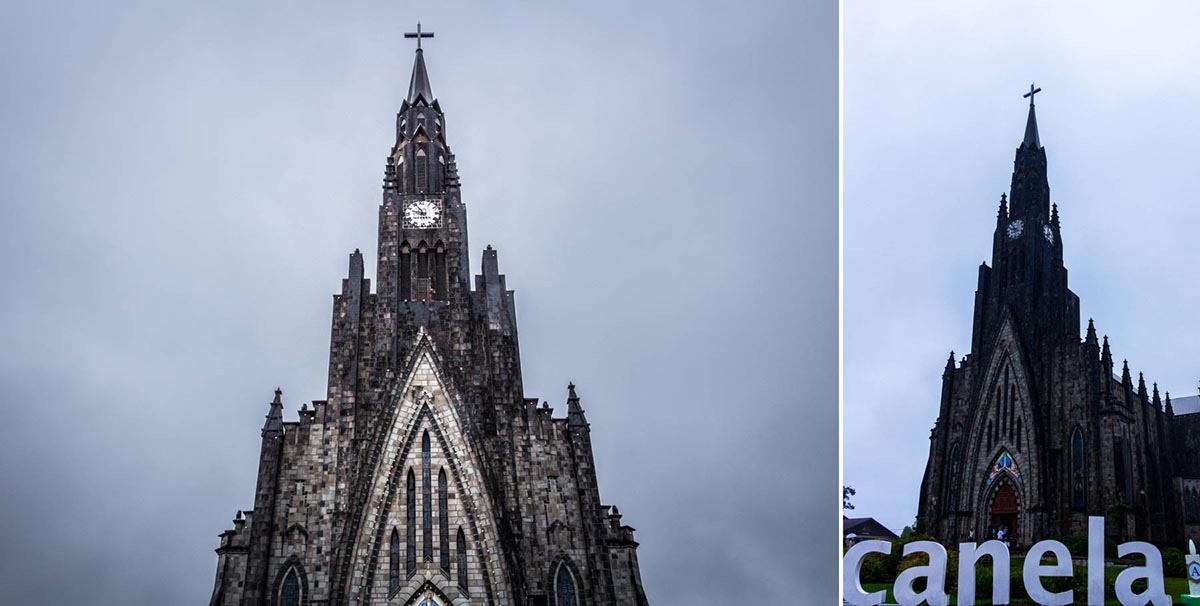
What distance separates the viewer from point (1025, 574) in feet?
75.9

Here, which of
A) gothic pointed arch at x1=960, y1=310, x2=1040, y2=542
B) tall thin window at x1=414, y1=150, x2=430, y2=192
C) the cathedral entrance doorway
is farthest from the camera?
tall thin window at x1=414, y1=150, x2=430, y2=192

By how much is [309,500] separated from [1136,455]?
688 inches

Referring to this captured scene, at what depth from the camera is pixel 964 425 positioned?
91.0 feet

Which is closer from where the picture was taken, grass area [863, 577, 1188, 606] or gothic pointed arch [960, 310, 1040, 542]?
grass area [863, 577, 1188, 606]

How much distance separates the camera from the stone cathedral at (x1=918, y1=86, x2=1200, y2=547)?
25.4 meters

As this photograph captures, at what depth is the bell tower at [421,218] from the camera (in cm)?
2956

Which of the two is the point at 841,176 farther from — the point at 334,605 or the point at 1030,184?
the point at 334,605

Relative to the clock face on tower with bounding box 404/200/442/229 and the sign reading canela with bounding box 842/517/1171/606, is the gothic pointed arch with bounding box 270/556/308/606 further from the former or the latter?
the sign reading canela with bounding box 842/517/1171/606

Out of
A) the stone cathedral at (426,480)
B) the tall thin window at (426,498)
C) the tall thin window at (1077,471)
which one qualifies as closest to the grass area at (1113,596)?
the tall thin window at (1077,471)

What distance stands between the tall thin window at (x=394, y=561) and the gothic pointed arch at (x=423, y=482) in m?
0.13

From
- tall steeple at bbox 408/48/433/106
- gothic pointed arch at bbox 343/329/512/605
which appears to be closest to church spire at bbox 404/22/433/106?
tall steeple at bbox 408/48/433/106

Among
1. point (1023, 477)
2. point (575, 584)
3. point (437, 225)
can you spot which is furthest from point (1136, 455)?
point (437, 225)

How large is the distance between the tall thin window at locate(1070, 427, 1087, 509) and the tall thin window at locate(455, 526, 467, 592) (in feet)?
42.6

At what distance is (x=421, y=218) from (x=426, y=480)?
287 inches
